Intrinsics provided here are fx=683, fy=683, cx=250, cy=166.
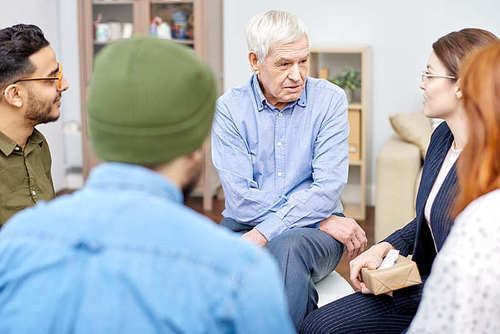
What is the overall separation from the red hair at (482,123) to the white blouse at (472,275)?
93mm

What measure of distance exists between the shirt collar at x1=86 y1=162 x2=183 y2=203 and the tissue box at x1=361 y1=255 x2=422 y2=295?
1.05 m

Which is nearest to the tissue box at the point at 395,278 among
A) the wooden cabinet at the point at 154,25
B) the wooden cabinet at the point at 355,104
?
the wooden cabinet at the point at 355,104

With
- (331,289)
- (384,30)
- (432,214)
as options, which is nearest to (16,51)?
(331,289)

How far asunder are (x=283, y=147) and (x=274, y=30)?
15.7 inches

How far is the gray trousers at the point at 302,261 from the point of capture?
2.04 meters

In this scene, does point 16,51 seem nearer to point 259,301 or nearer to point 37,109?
point 37,109

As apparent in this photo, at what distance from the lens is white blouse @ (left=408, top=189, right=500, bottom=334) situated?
1.13 m

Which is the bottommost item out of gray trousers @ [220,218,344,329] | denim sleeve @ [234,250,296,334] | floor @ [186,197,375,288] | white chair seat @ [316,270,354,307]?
floor @ [186,197,375,288]

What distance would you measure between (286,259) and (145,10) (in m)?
3.11

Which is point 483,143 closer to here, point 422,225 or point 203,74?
point 203,74

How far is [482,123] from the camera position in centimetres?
126

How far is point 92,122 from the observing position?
0.99 metres

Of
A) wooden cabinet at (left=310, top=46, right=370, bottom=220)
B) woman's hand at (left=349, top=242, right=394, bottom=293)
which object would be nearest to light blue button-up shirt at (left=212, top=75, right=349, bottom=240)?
woman's hand at (left=349, top=242, right=394, bottom=293)

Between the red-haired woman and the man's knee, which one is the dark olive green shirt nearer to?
the man's knee
